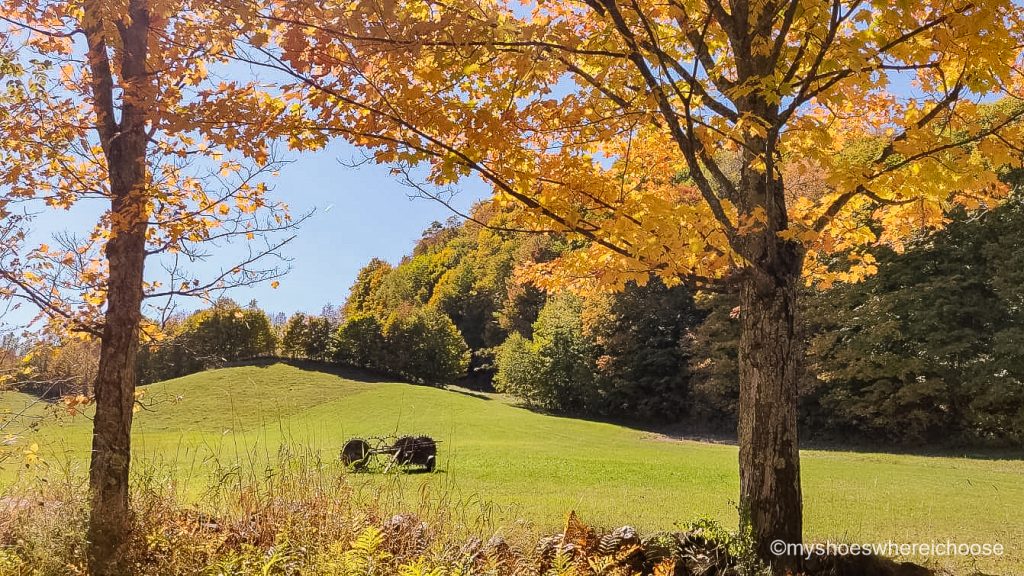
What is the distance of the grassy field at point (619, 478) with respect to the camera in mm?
5938

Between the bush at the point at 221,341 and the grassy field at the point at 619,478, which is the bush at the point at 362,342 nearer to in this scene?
the bush at the point at 221,341

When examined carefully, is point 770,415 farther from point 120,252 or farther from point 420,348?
point 420,348

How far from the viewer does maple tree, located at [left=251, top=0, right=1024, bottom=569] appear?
12.5 feet

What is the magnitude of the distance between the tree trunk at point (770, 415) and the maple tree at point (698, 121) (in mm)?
14

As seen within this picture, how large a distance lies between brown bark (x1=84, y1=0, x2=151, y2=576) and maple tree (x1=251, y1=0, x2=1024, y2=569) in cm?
117

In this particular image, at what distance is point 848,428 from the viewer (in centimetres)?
2744

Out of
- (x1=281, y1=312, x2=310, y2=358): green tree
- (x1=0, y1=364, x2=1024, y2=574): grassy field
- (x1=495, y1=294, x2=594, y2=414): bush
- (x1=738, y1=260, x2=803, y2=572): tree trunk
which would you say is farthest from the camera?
(x1=281, y1=312, x2=310, y2=358): green tree

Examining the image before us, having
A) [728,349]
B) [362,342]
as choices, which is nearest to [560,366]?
[728,349]

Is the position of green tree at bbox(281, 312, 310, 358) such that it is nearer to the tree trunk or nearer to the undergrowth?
the undergrowth

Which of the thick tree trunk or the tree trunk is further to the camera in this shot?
the tree trunk

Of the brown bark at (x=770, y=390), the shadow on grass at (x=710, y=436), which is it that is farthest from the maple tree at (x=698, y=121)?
the shadow on grass at (x=710, y=436)

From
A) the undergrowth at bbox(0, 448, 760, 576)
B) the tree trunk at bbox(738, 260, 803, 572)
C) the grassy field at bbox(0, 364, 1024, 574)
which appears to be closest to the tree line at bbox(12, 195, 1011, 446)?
the undergrowth at bbox(0, 448, 760, 576)

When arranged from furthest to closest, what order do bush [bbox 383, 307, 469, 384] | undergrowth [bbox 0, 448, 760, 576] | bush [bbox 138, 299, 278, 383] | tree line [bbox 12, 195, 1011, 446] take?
1. bush [bbox 383, 307, 469, 384]
2. bush [bbox 138, 299, 278, 383]
3. tree line [bbox 12, 195, 1011, 446]
4. undergrowth [bbox 0, 448, 760, 576]

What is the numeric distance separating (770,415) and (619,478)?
8258mm
